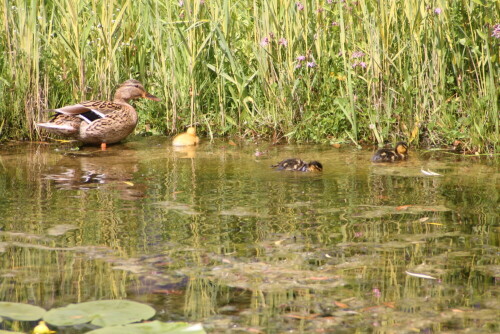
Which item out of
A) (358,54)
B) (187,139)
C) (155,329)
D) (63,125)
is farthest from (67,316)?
(63,125)

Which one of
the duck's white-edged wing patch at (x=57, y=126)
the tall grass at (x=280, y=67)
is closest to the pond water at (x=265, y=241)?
the tall grass at (x=280, y=67)

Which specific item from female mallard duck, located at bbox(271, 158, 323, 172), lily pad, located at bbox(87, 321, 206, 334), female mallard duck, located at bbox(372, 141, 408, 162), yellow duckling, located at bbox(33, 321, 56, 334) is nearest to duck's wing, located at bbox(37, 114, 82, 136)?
female mallard duck, located at bbox(271, 158, 323, 172)

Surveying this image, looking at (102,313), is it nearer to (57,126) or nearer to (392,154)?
(392,154)

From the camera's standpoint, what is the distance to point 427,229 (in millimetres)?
4836

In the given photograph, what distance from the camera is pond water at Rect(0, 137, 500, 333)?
3.57m

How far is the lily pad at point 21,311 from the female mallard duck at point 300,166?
3601mm

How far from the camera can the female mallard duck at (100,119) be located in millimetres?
8273

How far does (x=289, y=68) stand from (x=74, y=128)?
2.39 meters

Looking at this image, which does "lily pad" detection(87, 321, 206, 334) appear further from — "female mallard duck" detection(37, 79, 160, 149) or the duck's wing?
the duck's wing

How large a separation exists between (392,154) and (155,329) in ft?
13.9

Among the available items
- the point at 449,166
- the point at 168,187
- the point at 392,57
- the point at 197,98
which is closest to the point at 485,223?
the point at 449,166

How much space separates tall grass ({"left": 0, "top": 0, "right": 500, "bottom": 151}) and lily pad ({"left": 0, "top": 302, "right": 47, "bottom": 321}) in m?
4.79

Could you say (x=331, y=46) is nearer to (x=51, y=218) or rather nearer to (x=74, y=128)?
(x=74, y=128)

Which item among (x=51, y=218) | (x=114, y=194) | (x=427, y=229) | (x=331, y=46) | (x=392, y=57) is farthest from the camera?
(x=331, y=46)
